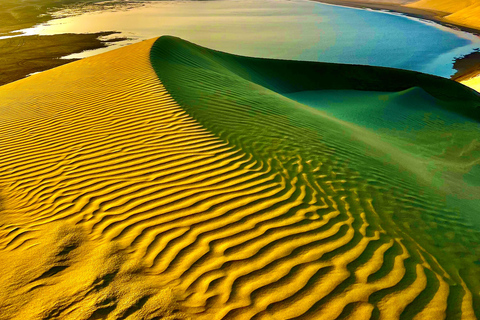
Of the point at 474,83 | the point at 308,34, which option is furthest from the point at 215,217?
the point at 308,34

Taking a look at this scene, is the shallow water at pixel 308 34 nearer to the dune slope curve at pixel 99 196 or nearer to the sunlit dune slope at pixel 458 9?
the sunlit dune slope at pixel 458 9

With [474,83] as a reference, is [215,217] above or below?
above

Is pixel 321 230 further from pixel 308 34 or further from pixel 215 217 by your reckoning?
pixel 308 34

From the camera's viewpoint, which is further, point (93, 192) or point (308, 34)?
point (308, 34)

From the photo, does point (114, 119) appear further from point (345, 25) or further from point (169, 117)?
point (345, 25)

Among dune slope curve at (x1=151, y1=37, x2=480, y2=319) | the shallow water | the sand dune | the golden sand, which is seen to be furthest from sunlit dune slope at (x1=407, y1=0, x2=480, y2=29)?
the sand dune

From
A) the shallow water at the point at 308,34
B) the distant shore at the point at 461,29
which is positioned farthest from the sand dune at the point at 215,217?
the shallow water at the point at 308,34
